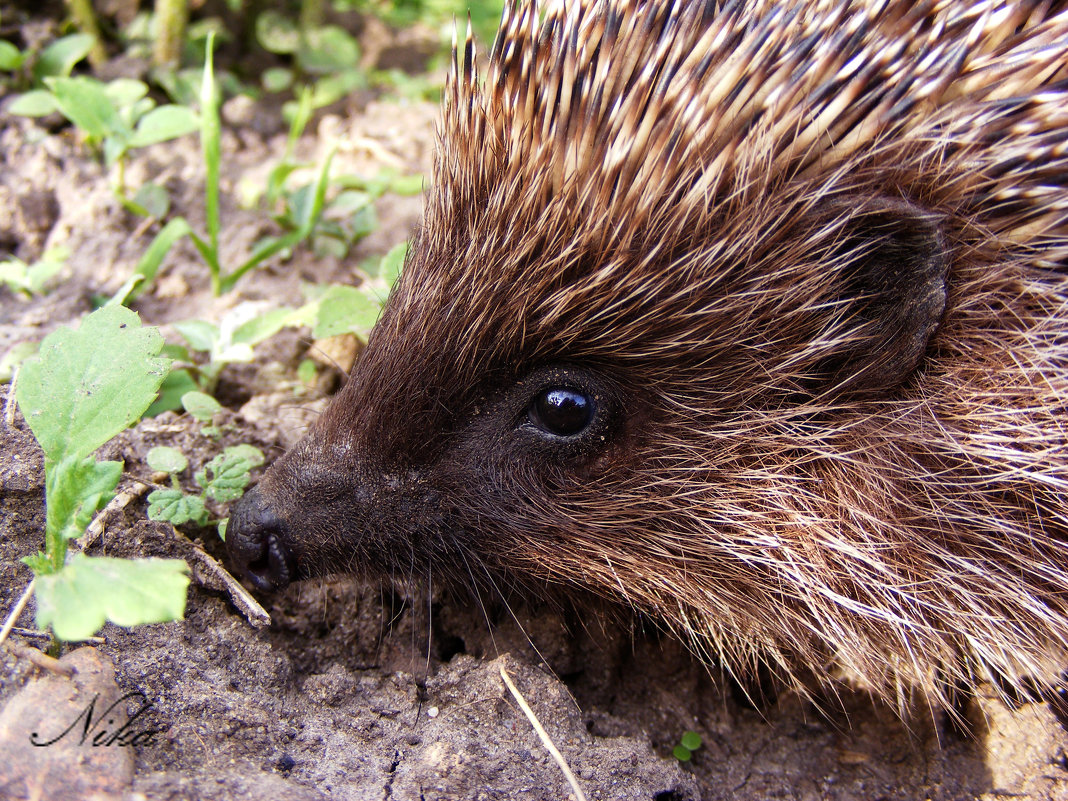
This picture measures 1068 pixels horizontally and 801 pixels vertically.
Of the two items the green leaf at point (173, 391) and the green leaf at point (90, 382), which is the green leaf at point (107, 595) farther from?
the green leaf at point (173, 391)

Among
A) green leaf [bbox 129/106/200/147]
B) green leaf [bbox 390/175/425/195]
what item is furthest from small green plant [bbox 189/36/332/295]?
green leaf [bbox 390/175/425/195]

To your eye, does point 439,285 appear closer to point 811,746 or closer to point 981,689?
point 811,746

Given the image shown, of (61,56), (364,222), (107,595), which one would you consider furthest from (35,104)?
(107,595)

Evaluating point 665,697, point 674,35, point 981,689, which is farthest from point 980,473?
point 674,35

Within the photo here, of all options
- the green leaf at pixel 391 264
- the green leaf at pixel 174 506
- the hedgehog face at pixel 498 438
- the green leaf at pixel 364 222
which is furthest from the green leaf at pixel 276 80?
the green leaf at pixel 174 506

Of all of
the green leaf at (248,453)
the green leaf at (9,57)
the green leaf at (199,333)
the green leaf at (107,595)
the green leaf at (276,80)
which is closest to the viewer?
the green leaf at (107,595)

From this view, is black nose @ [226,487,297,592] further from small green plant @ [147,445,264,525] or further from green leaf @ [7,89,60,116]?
green leaf @ [7,89,60,116]
